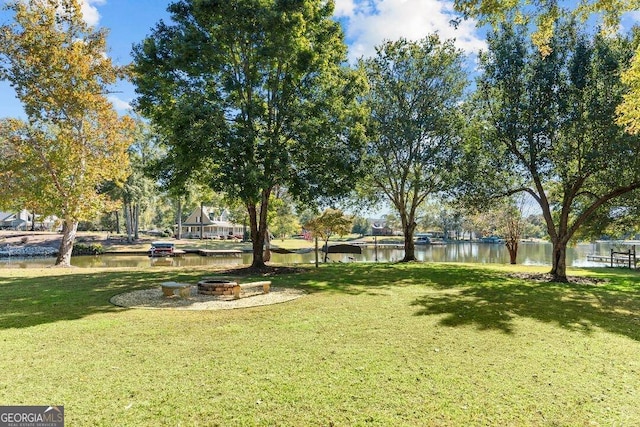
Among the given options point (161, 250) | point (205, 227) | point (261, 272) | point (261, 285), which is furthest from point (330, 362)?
point (205, 227)

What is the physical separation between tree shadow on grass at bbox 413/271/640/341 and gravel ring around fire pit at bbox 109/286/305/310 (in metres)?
4.07

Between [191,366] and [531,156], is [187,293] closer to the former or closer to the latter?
[191,366]

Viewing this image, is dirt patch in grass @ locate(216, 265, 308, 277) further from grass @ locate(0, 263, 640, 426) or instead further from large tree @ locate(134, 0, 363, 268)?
grass @ locate(0, 263, 640, 426)

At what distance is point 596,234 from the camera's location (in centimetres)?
2369

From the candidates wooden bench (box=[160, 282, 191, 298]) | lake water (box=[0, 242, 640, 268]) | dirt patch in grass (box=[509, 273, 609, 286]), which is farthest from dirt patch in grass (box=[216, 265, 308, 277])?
dirt patch in grass (box=[509, 273, 609, 286])

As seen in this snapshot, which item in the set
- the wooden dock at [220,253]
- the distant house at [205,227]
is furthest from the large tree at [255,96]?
the distant house at [205,227]

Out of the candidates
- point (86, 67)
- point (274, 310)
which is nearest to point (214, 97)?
point (86, 67)

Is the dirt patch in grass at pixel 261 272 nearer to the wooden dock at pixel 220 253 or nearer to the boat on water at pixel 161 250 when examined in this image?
the boat on water at pixel 161 250

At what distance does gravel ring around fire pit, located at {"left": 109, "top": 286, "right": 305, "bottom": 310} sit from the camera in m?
9.65

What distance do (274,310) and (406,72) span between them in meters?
18.9

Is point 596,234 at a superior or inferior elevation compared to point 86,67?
inferior

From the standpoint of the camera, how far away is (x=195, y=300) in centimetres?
1054

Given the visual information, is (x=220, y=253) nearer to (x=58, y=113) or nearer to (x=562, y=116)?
(x=58, y=113)

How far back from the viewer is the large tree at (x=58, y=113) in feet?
59.1
